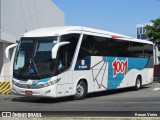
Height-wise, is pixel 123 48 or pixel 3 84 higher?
pixel 123 48

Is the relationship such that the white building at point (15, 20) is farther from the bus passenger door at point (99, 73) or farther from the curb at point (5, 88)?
the bus passenger door at point (99, 73)

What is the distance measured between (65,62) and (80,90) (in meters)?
1.86

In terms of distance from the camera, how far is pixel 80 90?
1797 centimetres

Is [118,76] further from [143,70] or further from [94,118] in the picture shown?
[94,118]

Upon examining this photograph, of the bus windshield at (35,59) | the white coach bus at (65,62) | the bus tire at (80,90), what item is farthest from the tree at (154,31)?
the bus windshield at (35,59)

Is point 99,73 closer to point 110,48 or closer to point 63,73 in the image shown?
point 110,48

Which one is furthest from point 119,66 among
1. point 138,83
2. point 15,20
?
point 15,20

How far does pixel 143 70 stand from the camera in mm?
25219

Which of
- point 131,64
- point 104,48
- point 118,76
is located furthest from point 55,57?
point 131,64

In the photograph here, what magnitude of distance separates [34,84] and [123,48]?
7.46 metres

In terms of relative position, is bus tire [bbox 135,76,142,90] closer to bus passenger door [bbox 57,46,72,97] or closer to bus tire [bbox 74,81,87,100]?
bus tire [bbox 74,81,87,100]

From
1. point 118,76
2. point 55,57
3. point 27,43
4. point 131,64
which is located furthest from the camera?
point 131,64

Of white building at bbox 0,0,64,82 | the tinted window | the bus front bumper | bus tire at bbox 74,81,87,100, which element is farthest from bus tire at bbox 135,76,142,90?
white building at bbox 0,0,64,82

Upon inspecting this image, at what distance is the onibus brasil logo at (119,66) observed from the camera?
834 inches
